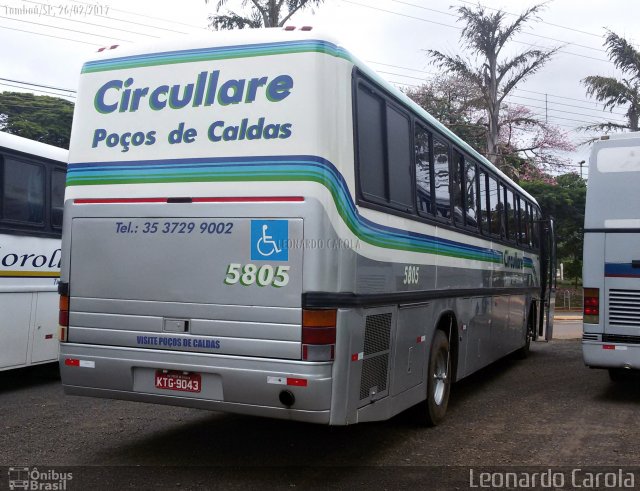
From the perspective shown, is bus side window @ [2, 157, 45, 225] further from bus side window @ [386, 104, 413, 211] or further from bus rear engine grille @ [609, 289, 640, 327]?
bus rear engine grille @ [609, 289, 640, 327]

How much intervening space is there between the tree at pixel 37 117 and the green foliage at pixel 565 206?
20288mm

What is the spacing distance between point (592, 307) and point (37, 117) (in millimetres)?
27962

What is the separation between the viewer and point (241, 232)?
17.2ft

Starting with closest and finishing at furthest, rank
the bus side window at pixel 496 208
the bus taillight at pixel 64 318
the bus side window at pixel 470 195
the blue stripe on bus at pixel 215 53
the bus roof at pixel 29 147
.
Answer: the blue stripe on bus at pixel 215 53
the bus taillight at pixel 64 318
the bus side window at pixel 470 195
the bus roof at pixel 29 147
the bus side window at pixel 496 208

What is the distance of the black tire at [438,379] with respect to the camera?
7.04 m

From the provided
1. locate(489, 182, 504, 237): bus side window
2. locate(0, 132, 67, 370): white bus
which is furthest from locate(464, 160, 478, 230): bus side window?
locate(0, 132, 67, 370): white bus

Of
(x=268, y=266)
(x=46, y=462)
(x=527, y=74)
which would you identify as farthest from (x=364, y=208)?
(x=527, y=74)

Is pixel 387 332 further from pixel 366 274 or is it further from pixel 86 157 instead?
pixel 86 157

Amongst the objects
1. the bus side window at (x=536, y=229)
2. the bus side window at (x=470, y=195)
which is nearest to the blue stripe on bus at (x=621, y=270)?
the bus side window at (x=470, y=195)

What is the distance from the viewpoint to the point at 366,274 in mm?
5465

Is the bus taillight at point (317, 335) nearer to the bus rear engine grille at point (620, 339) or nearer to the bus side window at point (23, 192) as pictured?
the bus rear engine grille at point (620, 339)

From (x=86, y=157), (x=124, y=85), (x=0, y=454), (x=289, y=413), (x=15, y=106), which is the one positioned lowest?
(x=0, y=454)

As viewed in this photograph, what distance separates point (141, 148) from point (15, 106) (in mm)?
29712

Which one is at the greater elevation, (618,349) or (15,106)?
(15,106)
